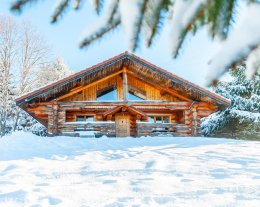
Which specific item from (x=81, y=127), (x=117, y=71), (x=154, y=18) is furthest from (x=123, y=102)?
(x=154, y=18)

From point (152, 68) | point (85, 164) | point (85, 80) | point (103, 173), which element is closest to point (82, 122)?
point (85, 80)

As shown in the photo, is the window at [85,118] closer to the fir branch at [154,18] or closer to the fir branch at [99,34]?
the fir branch at [99,34]

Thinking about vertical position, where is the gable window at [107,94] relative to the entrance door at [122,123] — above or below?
above

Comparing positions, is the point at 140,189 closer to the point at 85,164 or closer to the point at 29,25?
the point at 85,164

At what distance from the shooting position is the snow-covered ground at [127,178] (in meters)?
3.59

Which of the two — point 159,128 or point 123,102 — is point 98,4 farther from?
point 159,128

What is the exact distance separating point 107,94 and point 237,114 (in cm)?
1050

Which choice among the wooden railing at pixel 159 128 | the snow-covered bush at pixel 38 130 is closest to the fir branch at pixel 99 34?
the wooden railing at pixel 159 128

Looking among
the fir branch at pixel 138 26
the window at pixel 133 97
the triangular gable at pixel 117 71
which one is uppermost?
the triangular gable at pixel 117 71

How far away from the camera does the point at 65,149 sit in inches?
321

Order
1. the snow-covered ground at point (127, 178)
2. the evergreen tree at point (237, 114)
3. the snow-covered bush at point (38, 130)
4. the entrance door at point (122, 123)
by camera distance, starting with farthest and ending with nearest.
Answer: the snow-covered bush at point (38, 130) < the evergreen tree at point (237, 114) < the entrance door at point (122, 123) < the snow-covered ground at point (127, 178)

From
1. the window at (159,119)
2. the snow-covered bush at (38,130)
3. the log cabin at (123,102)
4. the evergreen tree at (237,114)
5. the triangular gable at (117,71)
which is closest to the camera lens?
the triangular gable at (117,71)

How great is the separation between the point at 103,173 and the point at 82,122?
8.69 meters

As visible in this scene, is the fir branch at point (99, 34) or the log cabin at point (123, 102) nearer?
the fir branch at point (99, 34)
